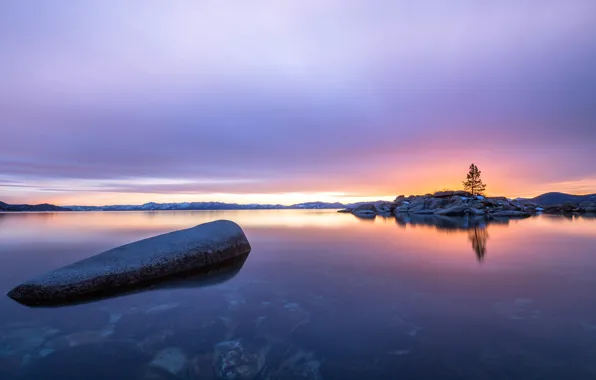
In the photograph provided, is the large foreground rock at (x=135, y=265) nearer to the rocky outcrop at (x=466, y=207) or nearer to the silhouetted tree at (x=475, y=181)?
the rocky outcrop at (x=466, y=207)

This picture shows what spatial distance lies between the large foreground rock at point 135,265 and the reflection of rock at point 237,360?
4.45 m

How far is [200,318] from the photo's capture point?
17.2 ft

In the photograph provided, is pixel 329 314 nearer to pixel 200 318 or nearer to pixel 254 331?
pixel 254 331

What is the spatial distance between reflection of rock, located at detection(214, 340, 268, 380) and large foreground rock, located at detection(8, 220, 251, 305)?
4448mm

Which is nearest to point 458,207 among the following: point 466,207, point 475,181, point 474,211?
point 466,207

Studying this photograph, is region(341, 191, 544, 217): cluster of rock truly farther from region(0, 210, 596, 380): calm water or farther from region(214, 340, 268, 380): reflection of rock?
region(214, 340, 268, 380): reflection of rock

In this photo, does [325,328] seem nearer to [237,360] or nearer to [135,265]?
[237,360]

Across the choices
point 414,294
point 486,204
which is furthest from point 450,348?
point 486,204

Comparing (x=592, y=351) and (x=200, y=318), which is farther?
(x=200, y=318)

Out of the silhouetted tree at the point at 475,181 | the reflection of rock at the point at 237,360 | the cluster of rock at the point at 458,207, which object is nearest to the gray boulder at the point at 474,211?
the cluster of rock at the point at 458,207

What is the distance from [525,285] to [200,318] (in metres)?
7.78

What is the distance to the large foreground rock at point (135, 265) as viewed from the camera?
6.40m

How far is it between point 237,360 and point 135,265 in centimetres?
518

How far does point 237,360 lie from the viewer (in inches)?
Answer: 152
